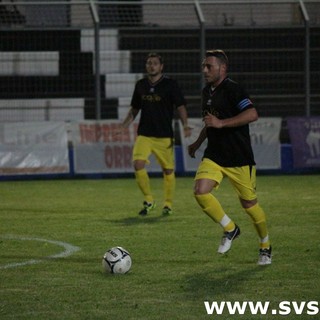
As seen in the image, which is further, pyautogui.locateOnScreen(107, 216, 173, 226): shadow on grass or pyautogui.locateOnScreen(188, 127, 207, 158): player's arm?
pyautogui.locateOnScreen(107, 216, 173, 226): shadow on grass

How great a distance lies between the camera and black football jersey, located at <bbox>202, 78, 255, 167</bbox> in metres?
10.8

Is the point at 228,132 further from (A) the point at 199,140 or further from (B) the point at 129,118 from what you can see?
(B) the point at 129,118

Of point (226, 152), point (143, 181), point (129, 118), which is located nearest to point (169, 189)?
point (143, 181)

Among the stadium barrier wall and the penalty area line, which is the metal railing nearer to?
the stadium barrier wall

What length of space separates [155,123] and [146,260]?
5392 millimetres

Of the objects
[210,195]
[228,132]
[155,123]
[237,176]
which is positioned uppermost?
[228,132]

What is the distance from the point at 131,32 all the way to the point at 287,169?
486 cm

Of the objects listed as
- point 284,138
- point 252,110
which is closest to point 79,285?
point 252,110

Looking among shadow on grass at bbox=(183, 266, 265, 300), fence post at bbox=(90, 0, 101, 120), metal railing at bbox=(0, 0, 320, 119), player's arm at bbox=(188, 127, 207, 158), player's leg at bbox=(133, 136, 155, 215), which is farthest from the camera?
metal railing at bbox=(0, 0, 320, 119)

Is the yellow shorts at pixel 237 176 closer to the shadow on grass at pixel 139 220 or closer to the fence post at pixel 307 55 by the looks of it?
the shadow on grass at pixel 139 220

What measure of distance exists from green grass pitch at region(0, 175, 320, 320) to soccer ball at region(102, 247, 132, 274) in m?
0.08

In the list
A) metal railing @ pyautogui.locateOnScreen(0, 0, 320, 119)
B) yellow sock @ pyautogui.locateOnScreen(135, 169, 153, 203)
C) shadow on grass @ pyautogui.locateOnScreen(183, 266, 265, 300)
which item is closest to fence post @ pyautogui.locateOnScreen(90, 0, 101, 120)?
metal railing @ pyautogui.locateOnScreen(0, 0, 320, 119)

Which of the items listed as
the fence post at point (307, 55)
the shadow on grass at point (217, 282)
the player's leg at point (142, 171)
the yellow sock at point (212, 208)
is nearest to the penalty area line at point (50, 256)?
the yellow sock at point (212, 208)

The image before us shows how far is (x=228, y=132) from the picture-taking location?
1085cm
